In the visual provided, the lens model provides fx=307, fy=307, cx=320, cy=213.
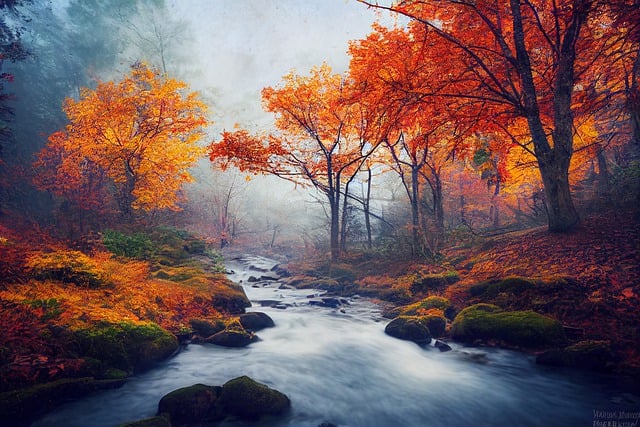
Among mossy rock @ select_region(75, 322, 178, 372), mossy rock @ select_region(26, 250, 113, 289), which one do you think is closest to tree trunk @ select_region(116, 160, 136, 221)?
mossy rock @ select_region(26, 250, 113, 289)

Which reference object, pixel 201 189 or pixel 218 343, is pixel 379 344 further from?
pixel 201 189

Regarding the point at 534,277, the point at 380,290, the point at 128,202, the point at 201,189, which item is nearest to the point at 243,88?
the point at 201,189

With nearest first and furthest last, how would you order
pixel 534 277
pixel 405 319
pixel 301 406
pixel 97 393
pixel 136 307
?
pixel 97 393 < pixel 301 406 < pixel 136 307 < pixel 534 277 < pixel 405 319

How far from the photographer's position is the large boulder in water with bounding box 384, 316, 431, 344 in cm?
724

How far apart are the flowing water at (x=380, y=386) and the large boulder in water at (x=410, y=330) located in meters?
0.20

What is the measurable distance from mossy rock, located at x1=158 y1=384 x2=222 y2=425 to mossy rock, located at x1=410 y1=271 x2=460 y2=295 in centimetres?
808

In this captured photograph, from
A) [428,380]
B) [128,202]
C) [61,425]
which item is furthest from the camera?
[128,202]

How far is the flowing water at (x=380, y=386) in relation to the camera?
4.31 meters

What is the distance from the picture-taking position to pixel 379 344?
7430mm

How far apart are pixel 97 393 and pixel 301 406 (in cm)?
296

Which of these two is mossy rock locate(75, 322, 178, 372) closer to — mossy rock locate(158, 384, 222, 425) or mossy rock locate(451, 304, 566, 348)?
mossy rock locate(158, 384, 222, 425)

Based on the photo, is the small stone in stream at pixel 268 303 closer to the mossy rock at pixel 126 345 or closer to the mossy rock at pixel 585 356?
the mossy rock at pixel 126 345

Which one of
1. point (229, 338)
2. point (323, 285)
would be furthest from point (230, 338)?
point (323, 285)

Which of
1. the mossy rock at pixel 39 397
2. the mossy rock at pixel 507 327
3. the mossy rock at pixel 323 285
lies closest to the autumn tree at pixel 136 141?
the mossy rock at pixel 323 285
